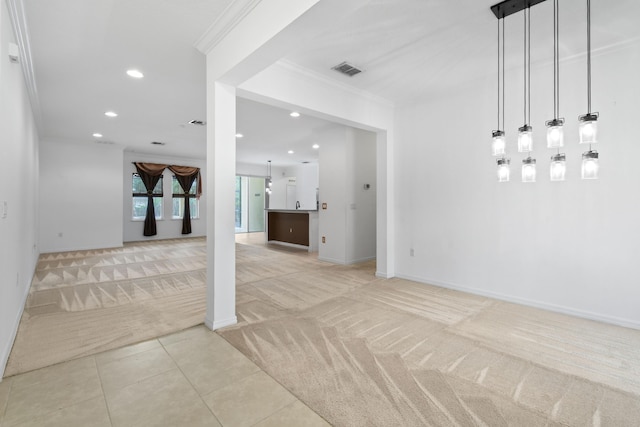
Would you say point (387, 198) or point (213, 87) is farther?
point (387, 198)

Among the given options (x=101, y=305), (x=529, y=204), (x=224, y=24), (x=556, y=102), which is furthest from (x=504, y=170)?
(x=101, y=305)

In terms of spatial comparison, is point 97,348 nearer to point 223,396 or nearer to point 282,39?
point 223,396

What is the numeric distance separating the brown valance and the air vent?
7821 mm

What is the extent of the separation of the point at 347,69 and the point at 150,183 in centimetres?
800

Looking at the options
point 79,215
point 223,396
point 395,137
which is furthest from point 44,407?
point 79,215

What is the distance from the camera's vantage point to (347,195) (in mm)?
5883

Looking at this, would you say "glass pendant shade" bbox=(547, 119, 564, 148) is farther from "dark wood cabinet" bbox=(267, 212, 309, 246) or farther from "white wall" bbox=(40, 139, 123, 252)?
"white wall" bbox=(40, 139, 123, 252)

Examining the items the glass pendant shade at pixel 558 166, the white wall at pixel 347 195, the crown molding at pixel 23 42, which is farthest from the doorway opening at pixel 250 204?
the glass pendant shade at pixel 558 166

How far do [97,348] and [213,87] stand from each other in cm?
255

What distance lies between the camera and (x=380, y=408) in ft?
5.77

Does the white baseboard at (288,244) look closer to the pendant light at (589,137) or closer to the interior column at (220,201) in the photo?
the interior column at (220,201)

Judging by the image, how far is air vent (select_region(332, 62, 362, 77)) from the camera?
3.36m

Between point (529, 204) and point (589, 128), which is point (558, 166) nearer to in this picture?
point (589, 128)

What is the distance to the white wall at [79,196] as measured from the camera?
281 inches
